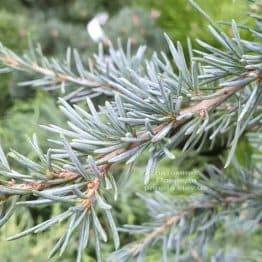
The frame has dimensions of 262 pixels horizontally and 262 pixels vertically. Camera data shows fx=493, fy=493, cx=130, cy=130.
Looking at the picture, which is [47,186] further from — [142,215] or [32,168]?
[142,215]

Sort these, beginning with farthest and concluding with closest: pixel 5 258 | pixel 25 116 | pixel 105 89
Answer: pixel 25 116, pixel 5 258, pixel 105 89

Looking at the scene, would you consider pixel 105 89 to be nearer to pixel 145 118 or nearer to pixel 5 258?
pixel 145 118

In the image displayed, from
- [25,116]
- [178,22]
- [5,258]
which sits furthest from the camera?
A: [178,22]

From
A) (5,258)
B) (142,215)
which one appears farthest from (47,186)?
(142,215)

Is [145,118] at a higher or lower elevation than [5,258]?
higher

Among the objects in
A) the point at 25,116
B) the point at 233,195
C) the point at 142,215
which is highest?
the point at 25,116

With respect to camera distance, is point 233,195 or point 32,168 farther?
point 233,195

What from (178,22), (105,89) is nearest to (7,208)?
(105,89)
